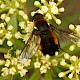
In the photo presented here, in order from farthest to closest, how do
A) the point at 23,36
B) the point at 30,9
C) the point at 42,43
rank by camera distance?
the point at 30,9
the point at 23,36
the point at 42,43

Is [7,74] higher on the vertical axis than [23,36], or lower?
lower

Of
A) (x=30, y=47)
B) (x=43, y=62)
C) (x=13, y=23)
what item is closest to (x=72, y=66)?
(x=43, y=62)

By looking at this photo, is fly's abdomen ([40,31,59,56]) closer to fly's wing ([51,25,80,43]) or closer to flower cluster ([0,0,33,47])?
fly's wing ([51,25,80,43])

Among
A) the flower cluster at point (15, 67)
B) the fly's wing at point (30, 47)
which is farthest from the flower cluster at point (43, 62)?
the fly's wing at point (30, 47)

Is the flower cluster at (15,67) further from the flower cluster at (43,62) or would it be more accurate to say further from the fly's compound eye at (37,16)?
the fly's compound eye at (37,16)

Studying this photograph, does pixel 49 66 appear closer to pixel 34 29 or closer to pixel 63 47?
pixel 63 47

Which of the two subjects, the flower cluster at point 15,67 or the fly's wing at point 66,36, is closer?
the fly's wing at point 66,36

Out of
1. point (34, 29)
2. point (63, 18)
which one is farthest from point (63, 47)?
point (63, 18)
